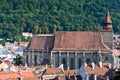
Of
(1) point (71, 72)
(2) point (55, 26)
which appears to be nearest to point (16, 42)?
(2) point (55, 26)

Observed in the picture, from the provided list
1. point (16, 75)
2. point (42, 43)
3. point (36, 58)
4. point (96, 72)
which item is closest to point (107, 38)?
point (42, 43)

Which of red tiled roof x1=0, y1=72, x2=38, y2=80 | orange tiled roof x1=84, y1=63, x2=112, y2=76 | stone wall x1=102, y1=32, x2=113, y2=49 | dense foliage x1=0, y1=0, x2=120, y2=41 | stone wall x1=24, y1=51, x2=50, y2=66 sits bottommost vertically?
dense foliage x1=0, y1=0, x2=120, y2=41

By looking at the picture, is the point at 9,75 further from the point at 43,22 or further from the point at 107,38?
the point at 43,22

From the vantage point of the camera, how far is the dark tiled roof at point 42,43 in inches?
3662

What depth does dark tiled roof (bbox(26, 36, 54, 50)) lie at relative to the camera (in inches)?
3662

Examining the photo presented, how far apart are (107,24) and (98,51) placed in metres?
5.08

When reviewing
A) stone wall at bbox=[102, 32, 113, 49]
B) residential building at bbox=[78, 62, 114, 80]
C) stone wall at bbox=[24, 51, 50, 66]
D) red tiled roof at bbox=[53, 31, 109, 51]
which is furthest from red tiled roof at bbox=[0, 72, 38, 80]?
stone wall at bbox=[102, 32, 113, 49]

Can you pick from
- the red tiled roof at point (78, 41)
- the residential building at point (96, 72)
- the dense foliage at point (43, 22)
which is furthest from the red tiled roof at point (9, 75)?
the dense foliage at point (43, 22)

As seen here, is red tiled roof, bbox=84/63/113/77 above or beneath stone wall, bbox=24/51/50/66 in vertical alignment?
above

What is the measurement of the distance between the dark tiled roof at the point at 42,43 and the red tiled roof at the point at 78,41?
45.1 inches

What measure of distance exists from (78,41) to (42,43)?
5.79 meters

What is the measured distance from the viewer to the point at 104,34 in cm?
9156

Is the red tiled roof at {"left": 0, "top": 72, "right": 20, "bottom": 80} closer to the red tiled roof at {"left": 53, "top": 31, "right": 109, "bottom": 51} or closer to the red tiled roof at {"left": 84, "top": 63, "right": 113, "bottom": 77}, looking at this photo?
the red tiled roof at {"left": 84, "top": 63, "right": 113, "bottom": 77}

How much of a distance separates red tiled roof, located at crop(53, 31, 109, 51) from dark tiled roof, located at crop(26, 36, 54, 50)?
3.76 feet
